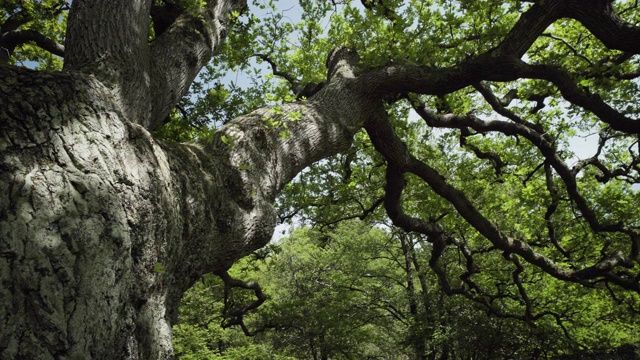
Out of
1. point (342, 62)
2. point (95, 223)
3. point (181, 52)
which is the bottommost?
point (95, 223)

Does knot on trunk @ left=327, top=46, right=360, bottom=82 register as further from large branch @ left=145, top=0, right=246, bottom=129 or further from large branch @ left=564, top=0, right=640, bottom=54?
large branch @ left=564, top=0, right=640, bottom=54

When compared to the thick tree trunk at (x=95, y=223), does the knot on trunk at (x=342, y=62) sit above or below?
above

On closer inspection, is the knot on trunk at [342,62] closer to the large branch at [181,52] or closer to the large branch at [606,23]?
the large branch at [181,52]

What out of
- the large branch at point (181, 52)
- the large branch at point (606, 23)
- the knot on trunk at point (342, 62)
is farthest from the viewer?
the knot on trunk at point (342, 62)

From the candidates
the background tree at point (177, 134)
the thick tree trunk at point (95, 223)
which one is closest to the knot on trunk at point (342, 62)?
the background tree at point (177, 134)

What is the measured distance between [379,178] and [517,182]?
3.33 meters

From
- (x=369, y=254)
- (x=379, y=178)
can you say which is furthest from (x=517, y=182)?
(x=369, y=254)

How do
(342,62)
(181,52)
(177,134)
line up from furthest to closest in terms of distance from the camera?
1. (177,134)
2. (342,62)
3. (181,52)

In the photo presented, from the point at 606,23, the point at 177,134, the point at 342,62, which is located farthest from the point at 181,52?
the point at 606,23

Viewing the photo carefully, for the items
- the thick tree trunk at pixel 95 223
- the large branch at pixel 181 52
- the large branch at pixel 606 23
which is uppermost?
the large branch at pixel 606 23

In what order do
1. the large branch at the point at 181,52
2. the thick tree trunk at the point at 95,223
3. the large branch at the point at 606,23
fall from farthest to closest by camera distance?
the large branch at the point at 606,23, the large branch at the point at 181,52, the thick tree trunk at the point at 95,223

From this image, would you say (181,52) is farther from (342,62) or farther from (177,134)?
(177,134)

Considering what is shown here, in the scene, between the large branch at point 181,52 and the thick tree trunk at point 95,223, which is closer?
the thick tree trunk at point 95,223

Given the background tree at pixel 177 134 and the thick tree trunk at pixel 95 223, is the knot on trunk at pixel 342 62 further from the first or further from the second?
the thick tree trunk at pixel 95 223
